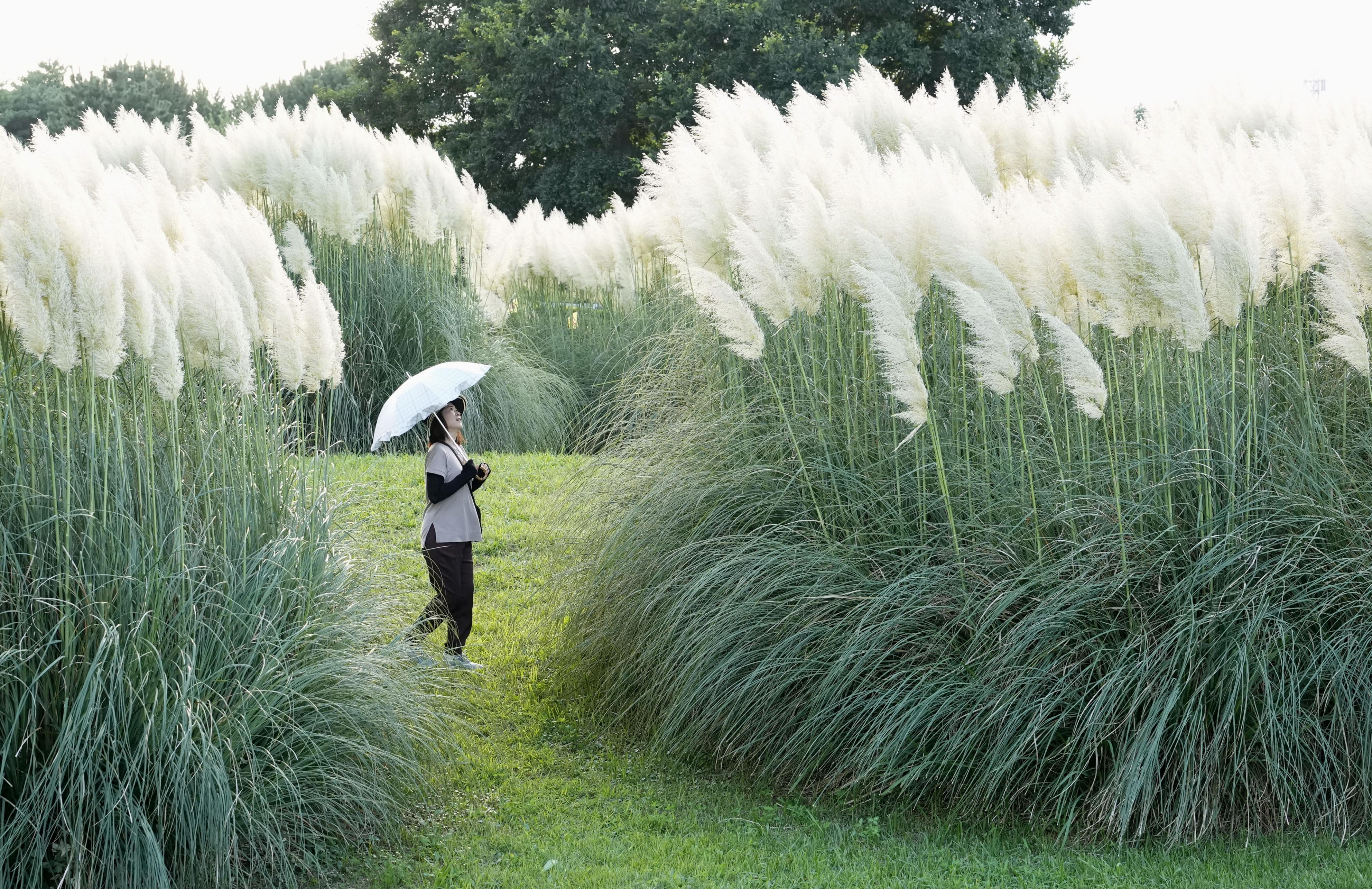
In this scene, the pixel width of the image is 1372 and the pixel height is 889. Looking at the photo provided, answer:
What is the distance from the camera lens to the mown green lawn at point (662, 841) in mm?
3773

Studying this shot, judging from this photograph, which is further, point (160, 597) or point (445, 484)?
point (445, 484)

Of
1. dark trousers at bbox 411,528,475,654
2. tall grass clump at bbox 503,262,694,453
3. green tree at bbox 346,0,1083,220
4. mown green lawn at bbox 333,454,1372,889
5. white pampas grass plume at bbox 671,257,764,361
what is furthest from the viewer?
green tree at bbox 346,0,1083,220

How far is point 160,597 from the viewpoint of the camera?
3770 mm

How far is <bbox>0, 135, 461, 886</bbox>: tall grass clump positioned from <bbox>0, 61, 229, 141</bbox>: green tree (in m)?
36.2

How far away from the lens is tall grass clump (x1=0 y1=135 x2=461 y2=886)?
140 inches

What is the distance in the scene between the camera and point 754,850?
4090 millimetres

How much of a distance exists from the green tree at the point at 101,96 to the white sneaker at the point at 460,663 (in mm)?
35644

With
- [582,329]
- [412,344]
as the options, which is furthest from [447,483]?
[582,329]

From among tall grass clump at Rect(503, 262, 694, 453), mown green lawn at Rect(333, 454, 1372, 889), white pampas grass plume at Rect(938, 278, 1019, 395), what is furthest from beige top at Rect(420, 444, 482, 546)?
tall grass clump at Rect(503, 262, 694, 453)

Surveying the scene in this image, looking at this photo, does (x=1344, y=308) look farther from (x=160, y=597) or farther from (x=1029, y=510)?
(x=160, y=597)

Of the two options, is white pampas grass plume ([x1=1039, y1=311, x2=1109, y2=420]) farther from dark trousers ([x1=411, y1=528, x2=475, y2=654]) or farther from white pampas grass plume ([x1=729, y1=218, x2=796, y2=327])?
dark trousers ([x1=411, y1=528, x2=475, y2=654])

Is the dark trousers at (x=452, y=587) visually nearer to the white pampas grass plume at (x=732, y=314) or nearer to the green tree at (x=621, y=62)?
the white pampas grass plume at (x=732, y=314)

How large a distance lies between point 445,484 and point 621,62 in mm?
23362

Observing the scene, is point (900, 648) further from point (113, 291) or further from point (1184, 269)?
point (113, 291)
